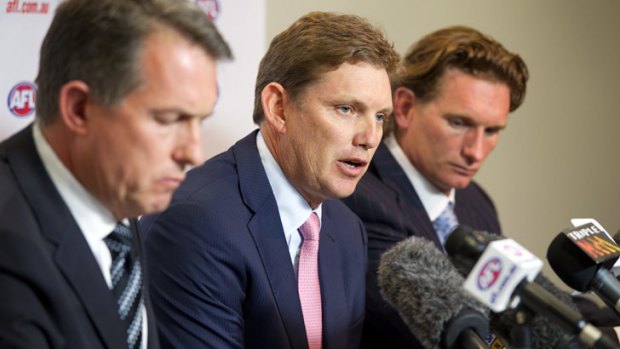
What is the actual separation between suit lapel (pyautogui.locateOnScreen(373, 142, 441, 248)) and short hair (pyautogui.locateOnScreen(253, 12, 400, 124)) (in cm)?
53

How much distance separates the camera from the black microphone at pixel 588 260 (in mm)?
1202

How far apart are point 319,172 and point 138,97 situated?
77 cm

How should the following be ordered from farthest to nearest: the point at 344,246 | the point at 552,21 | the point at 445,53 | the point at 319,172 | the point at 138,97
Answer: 1. the point at 552,21
2. the point at 445,53
3. the point at 344,246
4. the point at 319,172
5. the point at 138,97

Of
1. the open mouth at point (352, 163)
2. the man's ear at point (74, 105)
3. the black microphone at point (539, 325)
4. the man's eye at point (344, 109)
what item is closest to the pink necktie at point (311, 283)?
the open mouth at point (352, 163)

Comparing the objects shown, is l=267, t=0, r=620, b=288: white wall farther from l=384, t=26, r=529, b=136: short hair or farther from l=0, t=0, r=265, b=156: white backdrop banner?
l=0, t=0, r=265, b=156: white backdrop banner

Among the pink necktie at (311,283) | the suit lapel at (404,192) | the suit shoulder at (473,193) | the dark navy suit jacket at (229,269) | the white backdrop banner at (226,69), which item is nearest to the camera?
the dark navy suit jacket at (229,269)

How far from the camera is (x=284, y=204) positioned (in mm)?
1844

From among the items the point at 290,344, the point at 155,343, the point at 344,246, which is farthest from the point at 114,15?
the point at 344,246

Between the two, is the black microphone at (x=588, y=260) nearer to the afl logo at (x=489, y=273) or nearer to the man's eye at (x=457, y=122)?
the afl logo at (x=489, y=273)

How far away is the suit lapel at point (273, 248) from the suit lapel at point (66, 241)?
0.57 metres

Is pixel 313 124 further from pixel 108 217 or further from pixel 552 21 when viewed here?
pixel 552 21

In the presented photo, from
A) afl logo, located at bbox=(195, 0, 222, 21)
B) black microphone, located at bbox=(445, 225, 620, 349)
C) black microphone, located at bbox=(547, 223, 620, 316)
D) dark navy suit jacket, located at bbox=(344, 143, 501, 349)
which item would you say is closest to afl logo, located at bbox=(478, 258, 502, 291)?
black microphone, located at bbox=(445, 225, 620, 349)

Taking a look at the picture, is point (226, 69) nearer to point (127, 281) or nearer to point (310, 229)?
point (310, 229)

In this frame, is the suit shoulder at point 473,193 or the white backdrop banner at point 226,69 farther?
the suit shoulder at point 473,193
